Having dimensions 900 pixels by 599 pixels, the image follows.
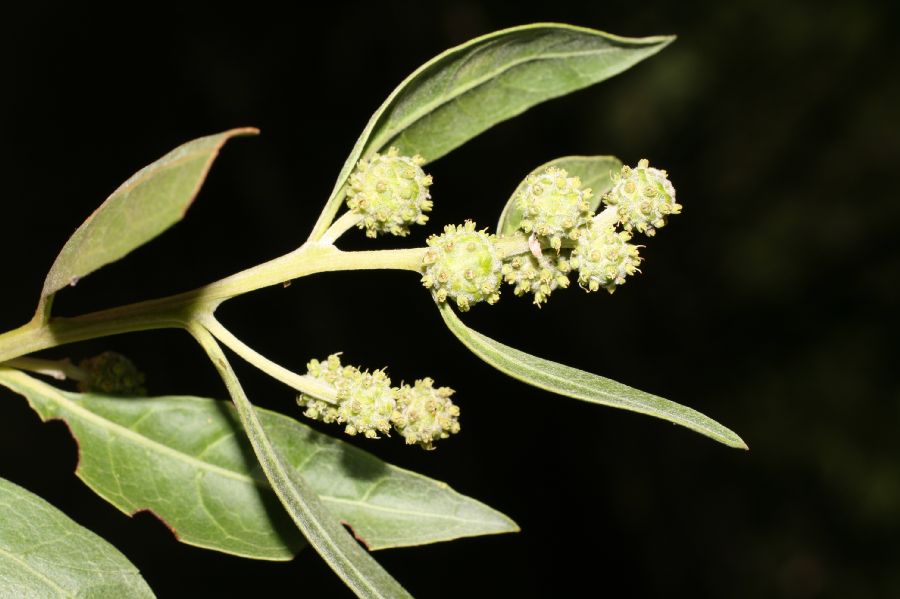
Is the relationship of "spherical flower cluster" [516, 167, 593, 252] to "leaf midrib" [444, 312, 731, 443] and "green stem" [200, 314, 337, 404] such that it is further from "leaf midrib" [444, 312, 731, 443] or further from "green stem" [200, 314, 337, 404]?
"green stem" [200, 314, 337, 404]

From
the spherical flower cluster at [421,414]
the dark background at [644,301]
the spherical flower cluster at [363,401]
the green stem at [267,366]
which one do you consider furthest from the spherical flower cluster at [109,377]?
the dark background at [644,301]

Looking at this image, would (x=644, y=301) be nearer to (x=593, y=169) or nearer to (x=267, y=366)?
(x=593, y=169)

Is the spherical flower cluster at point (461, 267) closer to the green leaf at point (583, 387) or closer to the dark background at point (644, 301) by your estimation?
the green leaf at point (583, 387)

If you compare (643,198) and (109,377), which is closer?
(643,198)

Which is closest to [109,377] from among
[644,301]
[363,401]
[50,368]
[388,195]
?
[50,368]

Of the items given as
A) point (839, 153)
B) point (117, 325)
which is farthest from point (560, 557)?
point (117, 325)

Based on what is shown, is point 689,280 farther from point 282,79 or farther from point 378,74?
point 282,79
